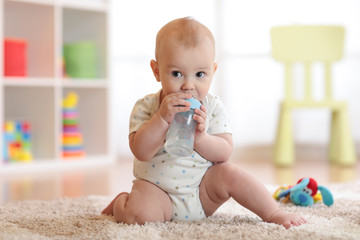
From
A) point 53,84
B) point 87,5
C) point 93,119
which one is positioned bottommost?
point 93,119

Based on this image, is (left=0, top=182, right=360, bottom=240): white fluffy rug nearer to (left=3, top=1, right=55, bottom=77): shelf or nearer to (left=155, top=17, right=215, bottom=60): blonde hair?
(left=155, top=17, right=215, bottom=60): blonde hair

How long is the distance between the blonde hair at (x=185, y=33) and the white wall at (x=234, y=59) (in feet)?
5.51

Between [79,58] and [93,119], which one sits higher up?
[79,58]

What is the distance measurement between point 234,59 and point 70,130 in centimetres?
91

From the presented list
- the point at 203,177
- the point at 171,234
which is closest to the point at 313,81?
the point at 203,177

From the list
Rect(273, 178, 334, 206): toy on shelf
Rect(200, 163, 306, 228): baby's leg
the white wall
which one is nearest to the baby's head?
Rect(200, 163, 306, 228): baby's leg

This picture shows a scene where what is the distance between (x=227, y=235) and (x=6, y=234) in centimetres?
39

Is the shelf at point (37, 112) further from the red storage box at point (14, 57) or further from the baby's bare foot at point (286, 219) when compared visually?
the baby's bare foot at point (286, 219)

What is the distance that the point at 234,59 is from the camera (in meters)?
2.78

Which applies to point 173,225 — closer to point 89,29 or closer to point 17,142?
point 17,142

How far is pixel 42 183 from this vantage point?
6.17 feet

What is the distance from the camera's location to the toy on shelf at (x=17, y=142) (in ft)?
7.44

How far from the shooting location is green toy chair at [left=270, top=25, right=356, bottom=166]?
2400mm

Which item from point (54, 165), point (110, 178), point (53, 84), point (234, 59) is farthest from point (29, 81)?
point (234, 59)
